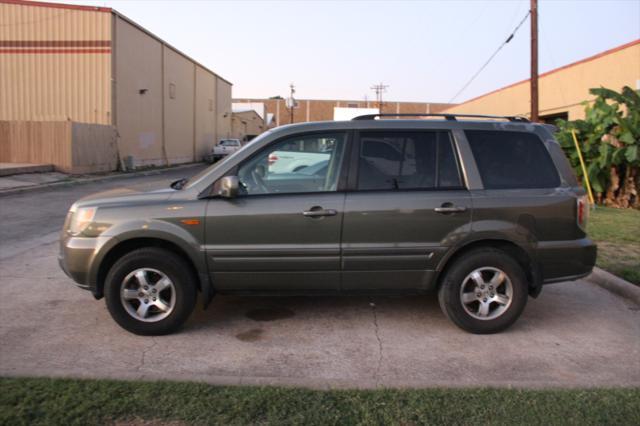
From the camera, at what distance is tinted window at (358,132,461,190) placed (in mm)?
4934

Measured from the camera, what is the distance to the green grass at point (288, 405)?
329cm

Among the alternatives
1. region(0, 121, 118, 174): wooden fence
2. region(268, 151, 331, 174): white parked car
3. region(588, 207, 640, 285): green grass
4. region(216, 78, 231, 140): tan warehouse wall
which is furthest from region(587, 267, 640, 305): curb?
region(216, 78, 231, 140): tan warehouse wall

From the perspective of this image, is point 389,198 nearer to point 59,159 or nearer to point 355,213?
point 355,213

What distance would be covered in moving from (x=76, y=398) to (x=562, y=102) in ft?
89.1

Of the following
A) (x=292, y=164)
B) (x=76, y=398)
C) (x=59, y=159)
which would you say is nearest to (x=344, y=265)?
(x=292, y=164)

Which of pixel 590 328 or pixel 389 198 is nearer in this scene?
pixel 389 198

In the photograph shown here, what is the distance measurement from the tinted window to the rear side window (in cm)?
27

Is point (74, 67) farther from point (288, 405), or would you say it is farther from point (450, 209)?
point (288, 405)

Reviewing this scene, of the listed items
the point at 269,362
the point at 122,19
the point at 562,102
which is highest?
the point at 122,19

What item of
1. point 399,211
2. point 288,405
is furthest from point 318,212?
point 288,405

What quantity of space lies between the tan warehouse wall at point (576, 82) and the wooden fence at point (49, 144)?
20.7 metres

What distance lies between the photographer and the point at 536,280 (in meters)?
5.01

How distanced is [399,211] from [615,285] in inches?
131

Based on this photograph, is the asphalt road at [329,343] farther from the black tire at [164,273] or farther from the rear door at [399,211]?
the rear door at [399,211]
